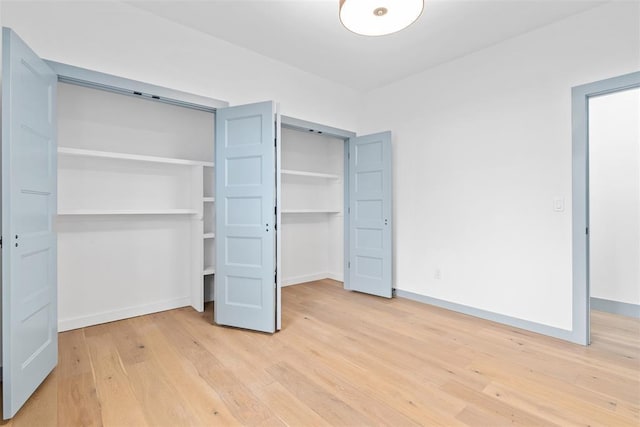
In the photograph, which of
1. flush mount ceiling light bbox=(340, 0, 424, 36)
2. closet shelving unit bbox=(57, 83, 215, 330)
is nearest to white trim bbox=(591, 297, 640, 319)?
flush mount ceiling light bbox=(340, 0, 424, 36)

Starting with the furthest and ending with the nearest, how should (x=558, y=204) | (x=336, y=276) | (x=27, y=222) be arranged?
(x=336, y=276), (x=558, y=204), (x=27, y=222)

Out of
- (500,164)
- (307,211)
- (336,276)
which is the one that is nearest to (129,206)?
(307,211)

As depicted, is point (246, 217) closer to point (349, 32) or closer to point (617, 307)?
point (349, 32)

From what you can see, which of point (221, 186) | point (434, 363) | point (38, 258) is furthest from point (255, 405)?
point (221, 186)

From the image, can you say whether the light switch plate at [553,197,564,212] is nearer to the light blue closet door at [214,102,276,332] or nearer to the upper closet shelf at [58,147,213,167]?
the light blue closet door at [214,102,276,332]

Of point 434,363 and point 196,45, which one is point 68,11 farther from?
point 434,363

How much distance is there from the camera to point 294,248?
16.0ft

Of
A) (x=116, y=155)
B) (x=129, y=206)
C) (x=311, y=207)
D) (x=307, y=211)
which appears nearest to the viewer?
(x=116, y=155)

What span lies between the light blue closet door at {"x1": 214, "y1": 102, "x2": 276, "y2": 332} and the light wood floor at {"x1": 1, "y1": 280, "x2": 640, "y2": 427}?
→ 251 mm

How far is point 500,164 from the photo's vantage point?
324cm

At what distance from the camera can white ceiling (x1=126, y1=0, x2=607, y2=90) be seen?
105 inches

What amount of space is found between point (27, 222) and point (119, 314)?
1.68 meters

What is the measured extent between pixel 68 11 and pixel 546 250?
4.52 m

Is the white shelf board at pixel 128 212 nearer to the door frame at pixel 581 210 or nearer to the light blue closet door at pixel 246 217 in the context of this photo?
the light blue closet door at pixel 246 217
